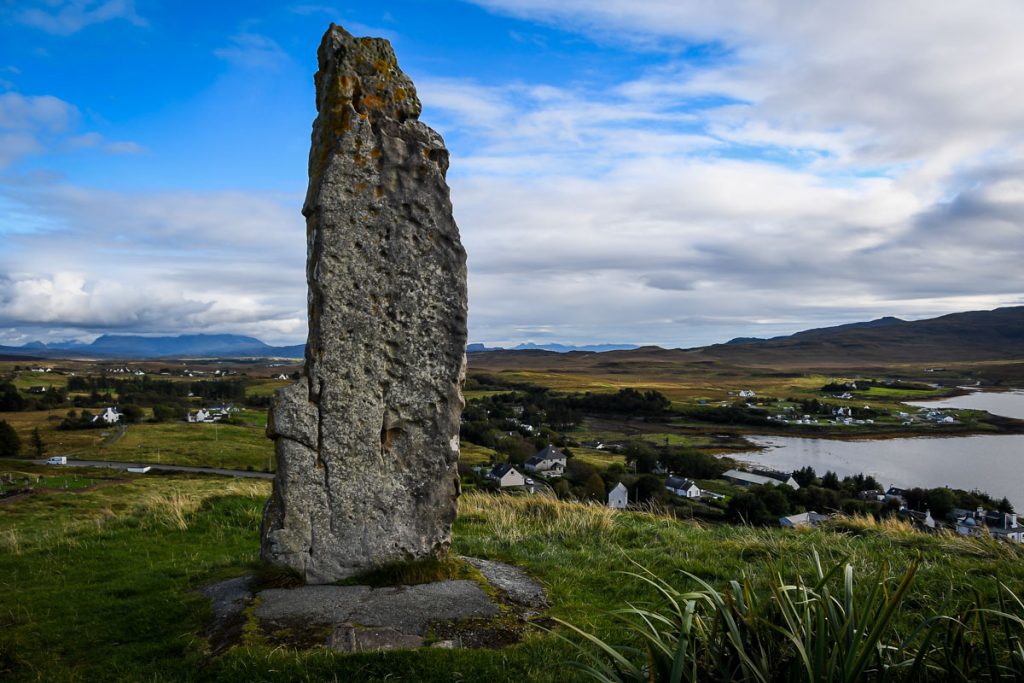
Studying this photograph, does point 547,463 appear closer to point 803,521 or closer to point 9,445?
point 803,521

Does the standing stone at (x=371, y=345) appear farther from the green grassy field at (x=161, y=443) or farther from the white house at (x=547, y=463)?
the green grassy field at (x=161, y=443)

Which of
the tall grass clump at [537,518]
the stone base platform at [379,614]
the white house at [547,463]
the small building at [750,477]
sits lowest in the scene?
the small building at [750,477]

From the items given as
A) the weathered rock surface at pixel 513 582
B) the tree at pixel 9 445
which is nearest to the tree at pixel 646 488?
the weathered rock surface at pixel 513 582

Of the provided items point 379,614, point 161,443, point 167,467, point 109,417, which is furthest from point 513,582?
point 109,417

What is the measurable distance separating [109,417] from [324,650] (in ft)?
270

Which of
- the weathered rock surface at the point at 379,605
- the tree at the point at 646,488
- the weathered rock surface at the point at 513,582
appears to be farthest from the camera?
the tree at the point at 646,488

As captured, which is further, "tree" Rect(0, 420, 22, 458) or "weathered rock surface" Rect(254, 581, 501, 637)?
"tree" Rect(0, 420, 22, 458)

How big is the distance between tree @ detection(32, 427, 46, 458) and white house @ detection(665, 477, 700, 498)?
170 ft

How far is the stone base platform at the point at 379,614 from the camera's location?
606 cm

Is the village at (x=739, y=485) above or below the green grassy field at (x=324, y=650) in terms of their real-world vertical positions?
below

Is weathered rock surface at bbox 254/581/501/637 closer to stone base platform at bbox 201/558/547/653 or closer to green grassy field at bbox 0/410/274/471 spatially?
stone base platform at bbox 201/558/547/653

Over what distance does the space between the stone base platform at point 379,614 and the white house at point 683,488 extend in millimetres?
28664

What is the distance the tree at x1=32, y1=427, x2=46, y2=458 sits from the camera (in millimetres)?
56581

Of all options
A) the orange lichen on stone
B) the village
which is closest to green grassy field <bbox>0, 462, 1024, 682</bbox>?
the village
